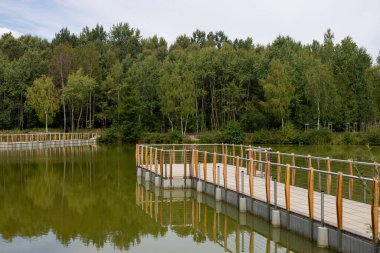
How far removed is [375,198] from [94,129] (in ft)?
223

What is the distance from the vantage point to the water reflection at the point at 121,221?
12414 mm

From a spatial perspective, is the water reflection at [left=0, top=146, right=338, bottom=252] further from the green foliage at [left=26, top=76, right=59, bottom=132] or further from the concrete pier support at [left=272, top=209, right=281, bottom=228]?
the green foliage at [left=26, top=76, right=59, bottom=132]

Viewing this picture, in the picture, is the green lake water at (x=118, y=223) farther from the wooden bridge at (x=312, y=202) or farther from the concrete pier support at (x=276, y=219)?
the wooden bridge at (x=312, y=202)

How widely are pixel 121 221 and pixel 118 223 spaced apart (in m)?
0.33

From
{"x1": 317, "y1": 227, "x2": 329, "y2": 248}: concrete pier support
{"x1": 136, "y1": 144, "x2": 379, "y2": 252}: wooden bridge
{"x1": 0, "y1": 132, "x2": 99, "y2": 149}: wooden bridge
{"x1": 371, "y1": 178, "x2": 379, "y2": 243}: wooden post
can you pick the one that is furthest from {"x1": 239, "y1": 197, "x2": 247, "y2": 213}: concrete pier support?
{"x1": 0, "y1": 132, "x2": 99, "y2": 149}: wooden bridge

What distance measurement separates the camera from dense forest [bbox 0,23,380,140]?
6025cm

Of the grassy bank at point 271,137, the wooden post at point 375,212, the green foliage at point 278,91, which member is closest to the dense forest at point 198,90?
the green foliage at point 278,91

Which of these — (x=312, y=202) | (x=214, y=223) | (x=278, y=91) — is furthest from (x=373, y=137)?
(x=312, y=202)

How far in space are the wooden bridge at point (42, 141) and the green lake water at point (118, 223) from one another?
29.5 meters

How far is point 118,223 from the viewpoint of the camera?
15.1m

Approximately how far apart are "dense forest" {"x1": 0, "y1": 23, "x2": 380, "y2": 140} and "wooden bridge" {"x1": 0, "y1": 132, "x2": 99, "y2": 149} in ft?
15.1

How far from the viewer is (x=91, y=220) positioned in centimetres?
1558

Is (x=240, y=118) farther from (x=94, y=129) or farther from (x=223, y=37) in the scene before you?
(x=223, y=37)

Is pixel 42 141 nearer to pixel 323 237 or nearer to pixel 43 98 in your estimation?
pixel 43 98
